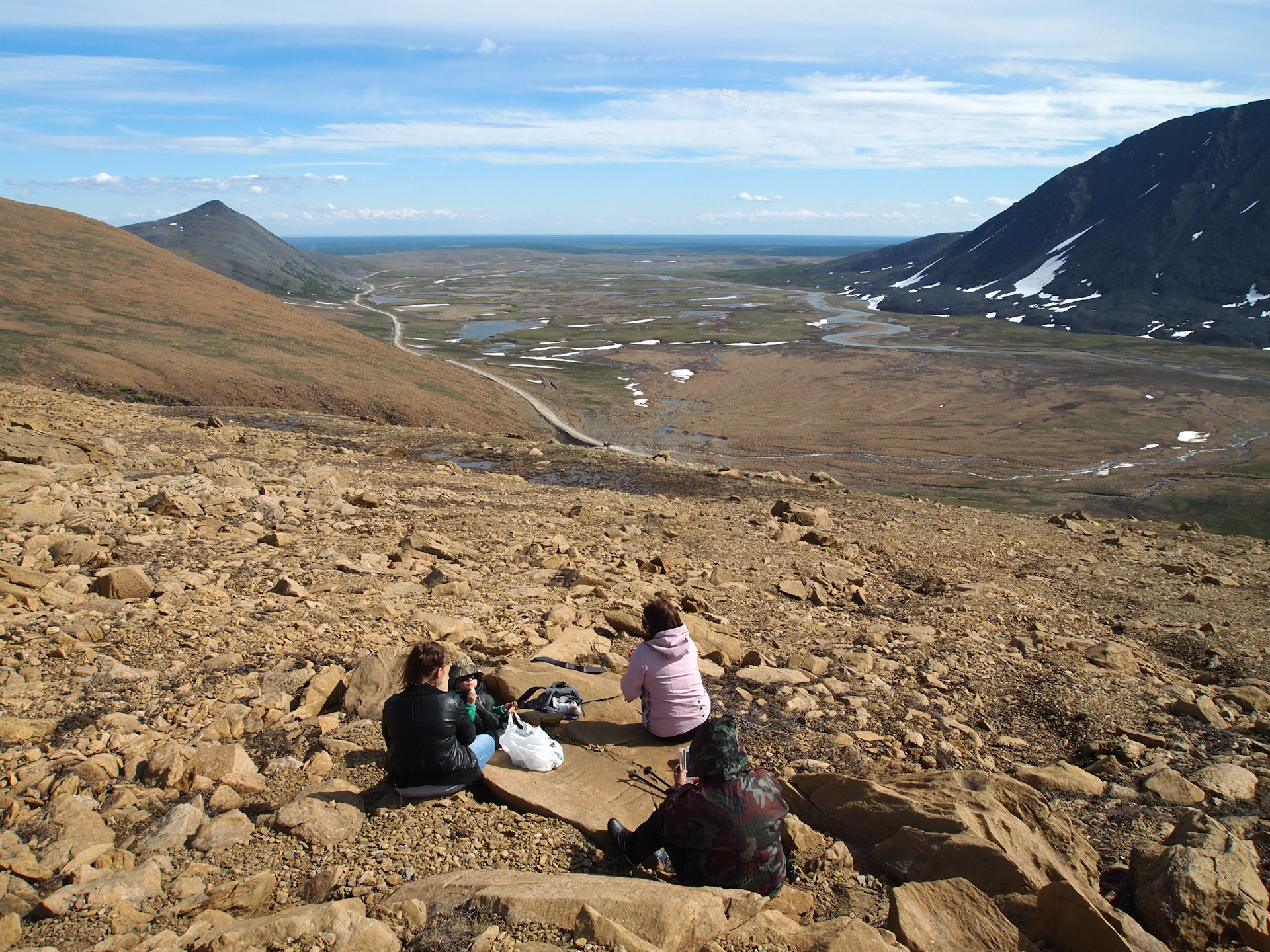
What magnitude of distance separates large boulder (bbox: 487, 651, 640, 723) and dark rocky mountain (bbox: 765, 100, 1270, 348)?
103433mm

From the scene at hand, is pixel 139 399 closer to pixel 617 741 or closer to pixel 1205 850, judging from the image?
pixel 617 741

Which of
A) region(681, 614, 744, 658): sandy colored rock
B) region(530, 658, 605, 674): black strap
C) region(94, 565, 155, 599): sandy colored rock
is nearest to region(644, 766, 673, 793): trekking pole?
region(530, 658, 605, 674): black strap

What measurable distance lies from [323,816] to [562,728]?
77.9 inches

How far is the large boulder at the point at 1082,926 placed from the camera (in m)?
3.96

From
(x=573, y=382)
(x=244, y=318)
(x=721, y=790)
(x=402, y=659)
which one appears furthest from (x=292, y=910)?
(x=573, y=382)

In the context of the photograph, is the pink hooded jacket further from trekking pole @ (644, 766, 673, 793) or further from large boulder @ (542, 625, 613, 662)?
large boulder @ (542, 625, 613, 662)

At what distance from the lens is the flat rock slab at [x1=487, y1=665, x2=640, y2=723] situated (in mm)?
6426

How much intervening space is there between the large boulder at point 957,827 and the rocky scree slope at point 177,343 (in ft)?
117

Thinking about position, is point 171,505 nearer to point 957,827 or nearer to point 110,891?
point 110,891

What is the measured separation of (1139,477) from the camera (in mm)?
41125

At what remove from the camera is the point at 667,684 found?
5875mm

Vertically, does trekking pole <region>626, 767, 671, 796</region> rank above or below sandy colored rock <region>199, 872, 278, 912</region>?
below

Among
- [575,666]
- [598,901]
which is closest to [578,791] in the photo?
[598,901]

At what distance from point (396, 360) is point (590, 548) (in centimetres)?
4142
